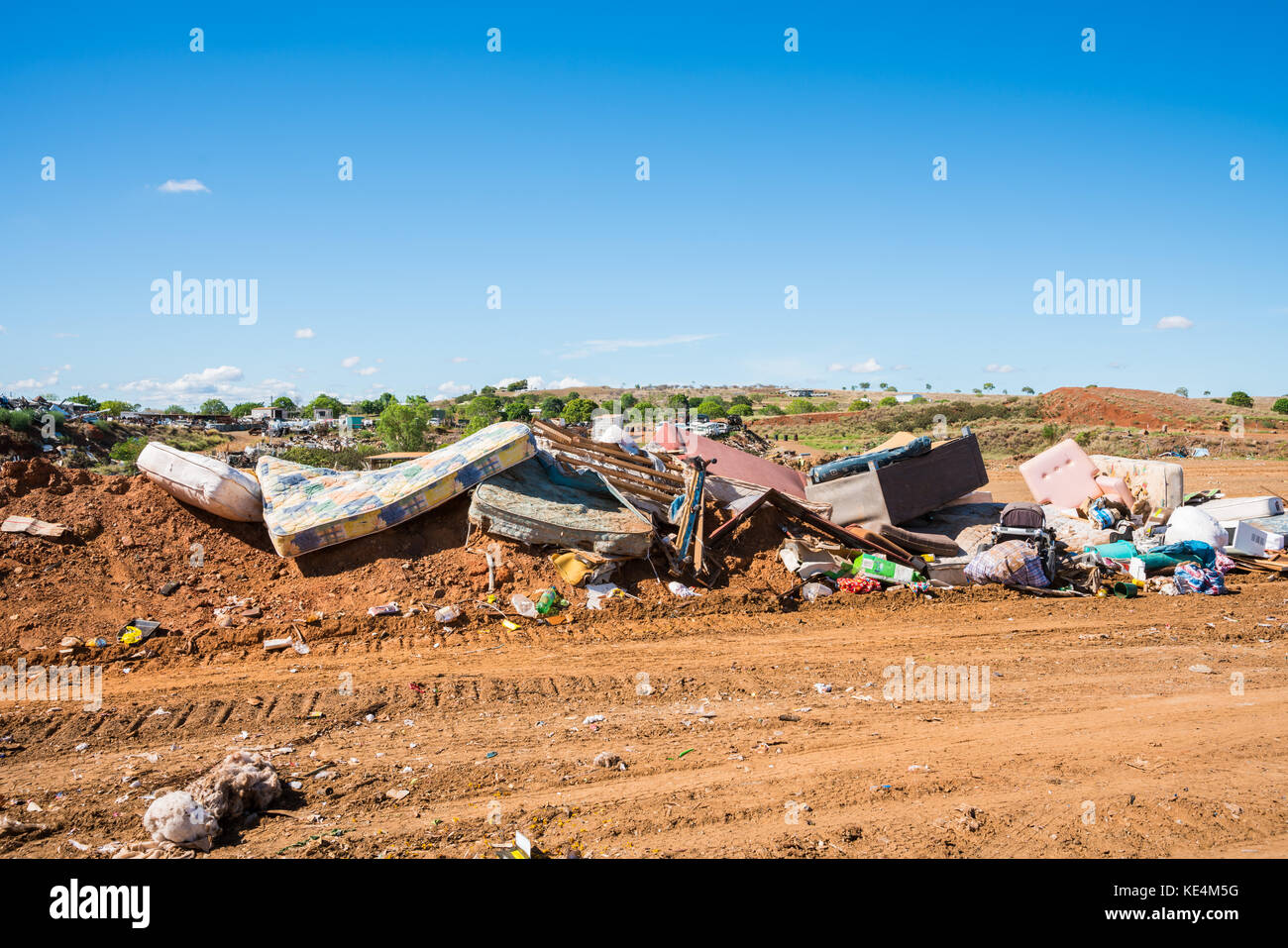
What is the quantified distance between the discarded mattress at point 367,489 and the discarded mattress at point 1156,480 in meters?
9.09

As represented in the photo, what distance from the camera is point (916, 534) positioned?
893cm

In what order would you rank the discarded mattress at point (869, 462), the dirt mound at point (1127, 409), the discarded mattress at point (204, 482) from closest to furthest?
the discarded mattress at point (204, 482), the discarded mattress at point (869, 462), the dirt mound at point (1127, 409)

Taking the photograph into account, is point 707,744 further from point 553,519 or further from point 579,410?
point 579,410

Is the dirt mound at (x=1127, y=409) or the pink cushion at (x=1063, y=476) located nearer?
the pink cushion at (x=1063, y=476)

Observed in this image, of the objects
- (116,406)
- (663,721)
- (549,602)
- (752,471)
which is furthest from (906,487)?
(116,406)

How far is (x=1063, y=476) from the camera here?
11.1 metres

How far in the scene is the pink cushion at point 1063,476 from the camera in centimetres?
1092

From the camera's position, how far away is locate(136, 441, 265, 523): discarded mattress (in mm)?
7105

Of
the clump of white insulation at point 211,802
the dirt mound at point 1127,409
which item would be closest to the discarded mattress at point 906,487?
the clump of white insulation at point 211,802

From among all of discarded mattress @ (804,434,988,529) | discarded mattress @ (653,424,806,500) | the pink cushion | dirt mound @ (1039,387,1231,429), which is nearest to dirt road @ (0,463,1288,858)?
discarded mattress @ (804,434,988,529)

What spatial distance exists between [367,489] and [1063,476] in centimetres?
1007

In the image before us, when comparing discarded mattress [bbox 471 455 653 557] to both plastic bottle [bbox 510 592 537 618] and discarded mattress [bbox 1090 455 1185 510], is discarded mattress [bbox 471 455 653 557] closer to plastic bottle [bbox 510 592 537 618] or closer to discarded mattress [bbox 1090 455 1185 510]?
plastic bottle [bbox 510 592 537 618]

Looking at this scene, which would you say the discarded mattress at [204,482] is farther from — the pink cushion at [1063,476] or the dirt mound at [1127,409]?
the dirt mound at [1127,409]
